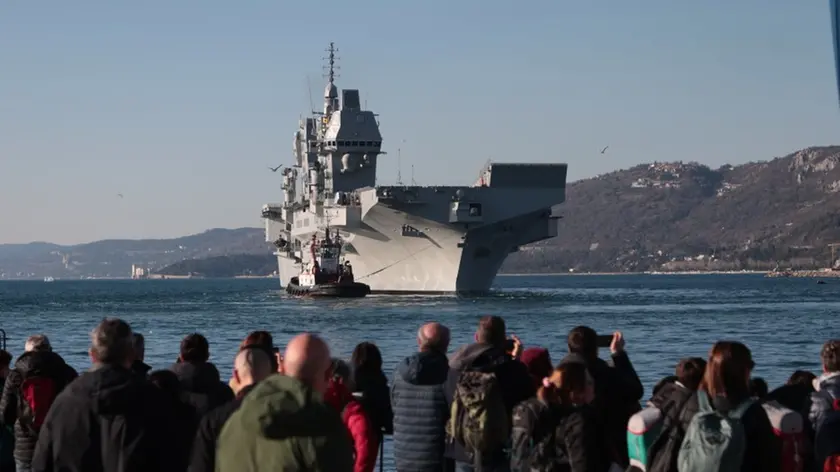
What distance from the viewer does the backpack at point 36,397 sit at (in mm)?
8391

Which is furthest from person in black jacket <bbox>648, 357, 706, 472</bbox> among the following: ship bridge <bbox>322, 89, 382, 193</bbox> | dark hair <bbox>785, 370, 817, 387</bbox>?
ship bridge <bbox>322, 89, 382, 193</bbox>

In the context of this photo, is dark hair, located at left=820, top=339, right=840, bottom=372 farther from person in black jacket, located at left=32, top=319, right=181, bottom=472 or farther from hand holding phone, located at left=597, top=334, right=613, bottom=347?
person in black jacket, located at left=32, top=319, right=181, bottom=472

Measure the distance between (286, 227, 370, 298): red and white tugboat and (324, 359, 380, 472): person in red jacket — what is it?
197 feet

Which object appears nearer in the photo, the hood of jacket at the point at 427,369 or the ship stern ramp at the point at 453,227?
the hood of jacket at the point at 427,369

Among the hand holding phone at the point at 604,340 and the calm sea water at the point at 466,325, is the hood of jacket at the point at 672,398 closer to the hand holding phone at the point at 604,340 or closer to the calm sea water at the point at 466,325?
the hand holding phone at the point at 604,340

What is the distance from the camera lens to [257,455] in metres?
4.71

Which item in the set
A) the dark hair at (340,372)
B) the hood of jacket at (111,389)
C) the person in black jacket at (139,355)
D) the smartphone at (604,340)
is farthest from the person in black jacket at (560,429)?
the person in black jacket at (139,355)

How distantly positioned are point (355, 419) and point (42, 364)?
6.76ft

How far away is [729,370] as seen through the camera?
6008 millimetres

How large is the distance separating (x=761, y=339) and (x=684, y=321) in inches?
439

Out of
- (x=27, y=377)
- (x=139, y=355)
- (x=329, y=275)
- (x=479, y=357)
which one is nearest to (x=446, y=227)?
(x=329, y=275)

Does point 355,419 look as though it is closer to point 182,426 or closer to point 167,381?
point 167,381

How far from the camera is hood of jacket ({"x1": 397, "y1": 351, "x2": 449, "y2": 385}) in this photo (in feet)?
26.2

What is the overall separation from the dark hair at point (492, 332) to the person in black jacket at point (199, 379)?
1417 mm
